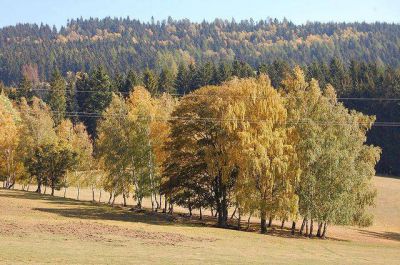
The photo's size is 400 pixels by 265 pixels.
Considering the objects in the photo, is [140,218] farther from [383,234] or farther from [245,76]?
[245,76]

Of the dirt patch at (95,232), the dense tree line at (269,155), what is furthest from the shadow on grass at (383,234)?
the dirt patch at (95,232)

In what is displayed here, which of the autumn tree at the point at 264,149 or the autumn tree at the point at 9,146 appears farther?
the autumn tree at the point at 9,146

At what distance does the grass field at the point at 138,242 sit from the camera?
100 feet

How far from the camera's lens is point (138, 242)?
3853 cm

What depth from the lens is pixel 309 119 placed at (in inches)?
2175

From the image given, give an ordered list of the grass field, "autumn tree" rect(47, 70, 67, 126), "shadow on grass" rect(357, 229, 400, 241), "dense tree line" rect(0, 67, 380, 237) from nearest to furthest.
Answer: the grass field < "dense tree line" rect(0, 67, 380, 237) < "shadow on grass" rect(357, 229, 400, 241) < "autumn tree" rect(47, 70, 67, 126)

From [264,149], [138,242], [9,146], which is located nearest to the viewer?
[138,242]

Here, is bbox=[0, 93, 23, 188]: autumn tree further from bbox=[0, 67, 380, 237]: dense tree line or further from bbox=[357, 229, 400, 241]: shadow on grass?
bbox=[357, 229, 400, 241]: shadow on grass

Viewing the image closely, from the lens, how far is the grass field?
30531 millimetres

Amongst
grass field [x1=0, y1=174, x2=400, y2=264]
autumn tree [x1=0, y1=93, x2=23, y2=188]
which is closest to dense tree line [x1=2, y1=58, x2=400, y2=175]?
autumn tree [x1=0, y1=93, x2=23, y2=188]

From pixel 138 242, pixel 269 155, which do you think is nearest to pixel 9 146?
pixel 269 155

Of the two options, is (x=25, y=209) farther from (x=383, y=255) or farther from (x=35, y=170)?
(x=383, y=255)

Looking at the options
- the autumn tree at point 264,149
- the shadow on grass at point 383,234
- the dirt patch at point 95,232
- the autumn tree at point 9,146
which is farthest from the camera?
the autumn tree at point 9,146

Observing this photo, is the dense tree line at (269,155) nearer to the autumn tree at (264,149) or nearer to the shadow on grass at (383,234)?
the autumn tree at (264,149)
